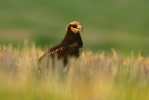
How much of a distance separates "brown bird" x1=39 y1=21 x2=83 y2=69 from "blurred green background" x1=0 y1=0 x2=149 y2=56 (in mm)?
18401

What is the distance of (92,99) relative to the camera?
22.5ft

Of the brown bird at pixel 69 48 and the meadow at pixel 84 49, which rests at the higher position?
the brown bird at pixel 69 48

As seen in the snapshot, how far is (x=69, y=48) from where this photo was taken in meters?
9.52

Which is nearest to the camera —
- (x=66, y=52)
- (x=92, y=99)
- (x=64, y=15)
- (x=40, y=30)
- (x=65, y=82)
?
(x=92, y=99)

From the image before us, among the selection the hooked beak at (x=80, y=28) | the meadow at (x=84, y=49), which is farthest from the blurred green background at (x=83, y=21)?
the hooked beak at (x=80, y=28)

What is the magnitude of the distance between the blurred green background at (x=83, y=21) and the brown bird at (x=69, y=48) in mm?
18401

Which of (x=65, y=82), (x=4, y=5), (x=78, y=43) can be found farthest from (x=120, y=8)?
(x=65, y=82)

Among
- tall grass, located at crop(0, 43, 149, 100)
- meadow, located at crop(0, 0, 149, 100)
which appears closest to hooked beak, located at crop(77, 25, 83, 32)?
meadow, located at crop(0, 0, 149, 100)

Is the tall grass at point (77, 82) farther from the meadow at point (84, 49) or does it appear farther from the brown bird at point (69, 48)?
the brown bird at point (69, 48)

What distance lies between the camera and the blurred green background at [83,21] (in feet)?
101

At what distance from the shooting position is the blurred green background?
30875 millimetres

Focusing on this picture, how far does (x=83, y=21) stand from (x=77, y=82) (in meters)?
27.3

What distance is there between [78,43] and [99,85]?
2.81 meters

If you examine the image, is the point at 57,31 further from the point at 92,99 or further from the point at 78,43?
the point at 92,99
